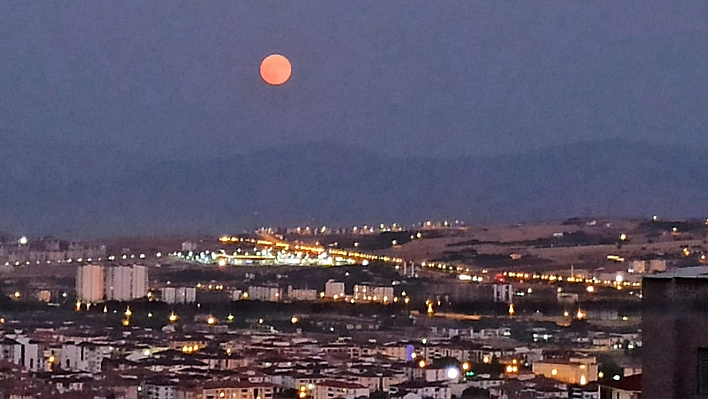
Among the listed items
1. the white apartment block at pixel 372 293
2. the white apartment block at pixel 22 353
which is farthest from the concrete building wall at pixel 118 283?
the white apartment block at pixel 22 353

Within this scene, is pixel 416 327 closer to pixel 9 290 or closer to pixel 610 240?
pixel 610 240

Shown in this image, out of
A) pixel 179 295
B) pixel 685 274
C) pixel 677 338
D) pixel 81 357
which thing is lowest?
pixel 81 357

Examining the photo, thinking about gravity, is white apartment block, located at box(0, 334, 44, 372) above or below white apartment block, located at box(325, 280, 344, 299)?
below

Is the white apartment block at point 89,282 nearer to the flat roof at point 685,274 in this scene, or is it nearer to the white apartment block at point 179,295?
the white apartment block at point 179,295

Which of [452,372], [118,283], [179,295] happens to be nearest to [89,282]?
[118,283]

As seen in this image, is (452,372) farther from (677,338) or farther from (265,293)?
(677,338)

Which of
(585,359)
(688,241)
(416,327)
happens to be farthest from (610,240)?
(585,359)

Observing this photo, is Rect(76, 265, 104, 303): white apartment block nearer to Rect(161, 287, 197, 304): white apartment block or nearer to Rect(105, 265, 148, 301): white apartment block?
Rect(105, 265, 148, 301): white apartment block

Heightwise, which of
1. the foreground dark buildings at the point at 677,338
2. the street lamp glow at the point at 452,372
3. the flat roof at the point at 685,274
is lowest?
the street lamp glow at the point at 452,372

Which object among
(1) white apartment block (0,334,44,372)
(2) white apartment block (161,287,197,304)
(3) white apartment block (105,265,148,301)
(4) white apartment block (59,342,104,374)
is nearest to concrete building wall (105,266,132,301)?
(3) white apartment block (105,265,148,301)

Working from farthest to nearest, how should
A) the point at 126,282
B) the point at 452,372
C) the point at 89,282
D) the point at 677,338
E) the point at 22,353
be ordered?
the point at 126,282, the point at 89,282, the point at 22,353, the point at 452,372, the point at 677,338

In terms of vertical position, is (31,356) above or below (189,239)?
below
